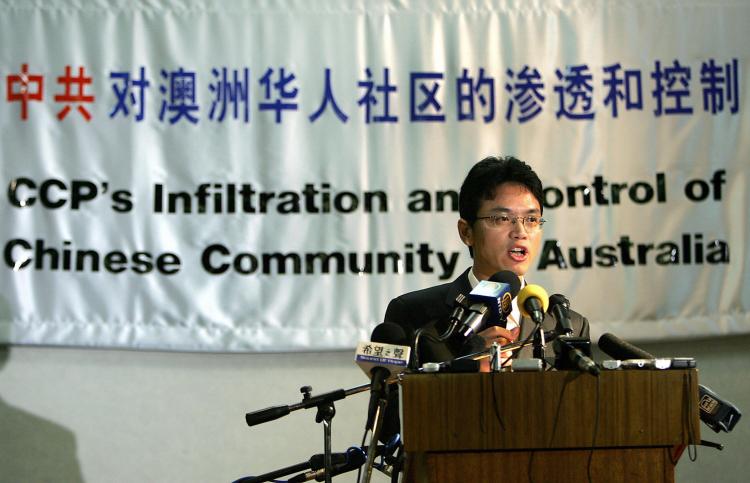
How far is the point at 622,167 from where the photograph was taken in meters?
3.64

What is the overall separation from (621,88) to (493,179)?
1.14 meters

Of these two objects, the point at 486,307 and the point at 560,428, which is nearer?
the point at 560,428

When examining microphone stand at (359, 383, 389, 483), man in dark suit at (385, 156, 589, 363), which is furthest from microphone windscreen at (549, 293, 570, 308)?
man in dark suit at (385, 156, 589, 363)

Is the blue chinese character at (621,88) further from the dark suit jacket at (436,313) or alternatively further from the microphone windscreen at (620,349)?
the microphone windscreen at (620,349)

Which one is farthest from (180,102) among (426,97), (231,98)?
(426,97)

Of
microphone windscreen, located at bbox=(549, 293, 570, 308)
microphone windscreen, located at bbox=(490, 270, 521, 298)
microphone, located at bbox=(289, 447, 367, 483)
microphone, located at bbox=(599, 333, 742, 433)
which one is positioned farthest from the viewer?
microphone, located at bbox=(289, 447, 367, 483)

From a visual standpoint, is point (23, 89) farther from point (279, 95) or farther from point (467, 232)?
point (467, 232)

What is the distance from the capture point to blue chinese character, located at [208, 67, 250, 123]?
3627 mm

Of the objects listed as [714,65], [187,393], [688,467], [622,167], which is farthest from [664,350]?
[187,393]

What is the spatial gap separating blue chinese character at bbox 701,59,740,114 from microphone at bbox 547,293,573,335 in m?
2.07

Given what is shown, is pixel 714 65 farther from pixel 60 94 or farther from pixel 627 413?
pixel 60 94

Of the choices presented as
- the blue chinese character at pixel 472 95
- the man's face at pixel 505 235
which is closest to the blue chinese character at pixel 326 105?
the blue chinese character at pixel 472 95

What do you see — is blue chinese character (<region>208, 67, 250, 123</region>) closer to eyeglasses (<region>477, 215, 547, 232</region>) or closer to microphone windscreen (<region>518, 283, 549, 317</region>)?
eyeglasses (<region>477, 215, 547, 232</region>)

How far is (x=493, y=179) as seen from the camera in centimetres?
282
